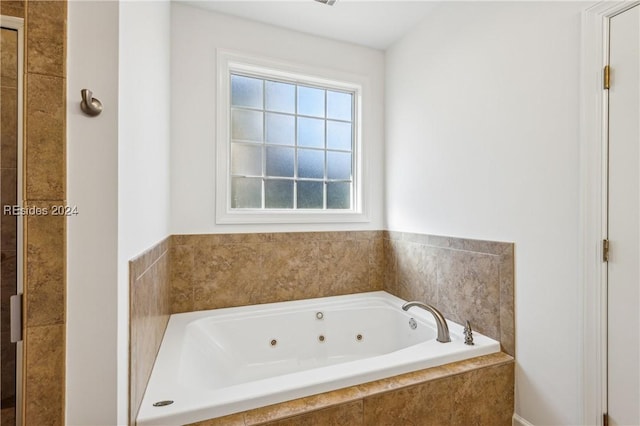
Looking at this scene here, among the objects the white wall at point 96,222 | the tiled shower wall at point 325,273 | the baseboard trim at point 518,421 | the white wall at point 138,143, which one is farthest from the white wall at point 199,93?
the baseboard trim at point 518,421

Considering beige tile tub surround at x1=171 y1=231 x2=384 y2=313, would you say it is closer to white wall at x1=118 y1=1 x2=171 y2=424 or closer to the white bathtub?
the white bathtub

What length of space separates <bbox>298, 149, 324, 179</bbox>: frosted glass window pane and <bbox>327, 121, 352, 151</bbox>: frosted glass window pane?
15 cm

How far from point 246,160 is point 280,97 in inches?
24.1

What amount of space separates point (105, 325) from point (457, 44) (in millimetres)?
2367

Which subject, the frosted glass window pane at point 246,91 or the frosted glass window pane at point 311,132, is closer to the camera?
the frosted glass window pane at point 246,91

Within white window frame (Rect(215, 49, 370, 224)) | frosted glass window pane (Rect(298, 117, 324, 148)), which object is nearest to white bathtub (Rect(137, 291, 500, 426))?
white window frame (Rect(215, 49, 370, 224))

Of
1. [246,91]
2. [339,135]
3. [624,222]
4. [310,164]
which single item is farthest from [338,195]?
[624,222]

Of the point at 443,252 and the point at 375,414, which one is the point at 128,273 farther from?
the point at 443,252

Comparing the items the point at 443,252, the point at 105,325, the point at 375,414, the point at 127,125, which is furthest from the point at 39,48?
the point at 443,252

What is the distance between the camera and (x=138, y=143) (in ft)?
3.64

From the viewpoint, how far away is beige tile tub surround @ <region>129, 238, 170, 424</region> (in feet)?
3.17

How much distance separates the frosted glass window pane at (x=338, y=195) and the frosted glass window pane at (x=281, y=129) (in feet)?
1.73

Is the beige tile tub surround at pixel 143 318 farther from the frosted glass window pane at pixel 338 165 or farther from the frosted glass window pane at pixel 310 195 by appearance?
the frosted glass window pane at pixel 338 165

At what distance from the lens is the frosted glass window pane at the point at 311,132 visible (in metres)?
2.54
